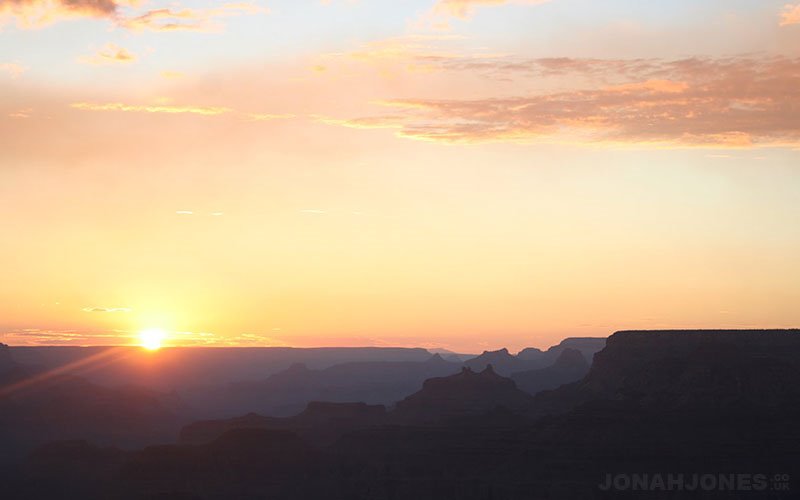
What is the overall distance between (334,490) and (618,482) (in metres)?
36.0

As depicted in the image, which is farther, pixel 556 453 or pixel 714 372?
pixel 714 372

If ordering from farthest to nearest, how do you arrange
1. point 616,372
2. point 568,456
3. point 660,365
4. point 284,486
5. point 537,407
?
point 537,407 < point 616,372 < point 660,365 < point 284,486 < point 568,456

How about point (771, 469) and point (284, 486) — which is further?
point (284, 486)

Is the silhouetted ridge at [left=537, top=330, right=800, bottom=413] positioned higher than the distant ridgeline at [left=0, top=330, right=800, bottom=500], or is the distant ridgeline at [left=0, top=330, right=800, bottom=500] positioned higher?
the silhouetted ridge at [left=537, top=330, right=800, bottom=413]

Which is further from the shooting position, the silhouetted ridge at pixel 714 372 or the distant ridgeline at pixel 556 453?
the silhouetted ridge at pixel 714 372

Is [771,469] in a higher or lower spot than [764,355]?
lower

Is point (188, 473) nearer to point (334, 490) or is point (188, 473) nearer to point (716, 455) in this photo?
point (334, 490)

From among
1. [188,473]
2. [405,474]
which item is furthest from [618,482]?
[188,473]

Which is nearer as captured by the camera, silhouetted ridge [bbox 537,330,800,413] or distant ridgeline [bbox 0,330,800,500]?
Result: distant ridgeline [bbox 0,330,800,500]

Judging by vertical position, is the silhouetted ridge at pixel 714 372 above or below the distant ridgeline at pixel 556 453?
above

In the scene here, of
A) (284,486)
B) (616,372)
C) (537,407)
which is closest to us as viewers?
(284,486)

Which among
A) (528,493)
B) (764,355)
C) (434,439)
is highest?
(764,355)

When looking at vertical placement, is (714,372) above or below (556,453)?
above

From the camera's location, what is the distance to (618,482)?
135 m
